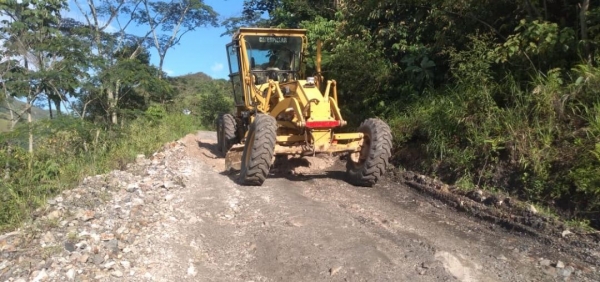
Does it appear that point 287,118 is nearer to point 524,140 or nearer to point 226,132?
point 226,132

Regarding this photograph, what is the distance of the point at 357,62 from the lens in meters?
9.72

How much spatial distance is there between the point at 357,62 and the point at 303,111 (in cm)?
355

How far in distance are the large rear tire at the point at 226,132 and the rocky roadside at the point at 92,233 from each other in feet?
8.84

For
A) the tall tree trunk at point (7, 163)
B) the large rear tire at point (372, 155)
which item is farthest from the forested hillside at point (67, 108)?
the large rear tire at point (372, 155)

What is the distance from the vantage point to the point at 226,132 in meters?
9.26

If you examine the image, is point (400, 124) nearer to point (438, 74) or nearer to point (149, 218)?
point (438, 74)

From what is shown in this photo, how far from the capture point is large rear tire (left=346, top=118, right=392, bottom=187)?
6496mm

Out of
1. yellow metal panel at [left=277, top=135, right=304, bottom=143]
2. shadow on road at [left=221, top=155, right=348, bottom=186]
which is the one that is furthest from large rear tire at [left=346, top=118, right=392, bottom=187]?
yellow metal panel at [left=277, top=135, right=304, bottom=143]

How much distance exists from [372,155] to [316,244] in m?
2.42

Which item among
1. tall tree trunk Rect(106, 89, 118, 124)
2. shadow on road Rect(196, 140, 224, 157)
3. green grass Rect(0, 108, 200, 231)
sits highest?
tall tree trunk Rect(106, 89, 118, 124)

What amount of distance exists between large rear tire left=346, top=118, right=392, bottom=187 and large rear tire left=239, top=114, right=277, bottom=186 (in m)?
1.30

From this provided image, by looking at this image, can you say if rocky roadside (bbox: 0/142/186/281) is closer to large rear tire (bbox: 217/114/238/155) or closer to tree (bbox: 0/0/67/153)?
large rear tire (bbox: 217/114/238/155)

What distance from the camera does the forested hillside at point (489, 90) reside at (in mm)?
5328

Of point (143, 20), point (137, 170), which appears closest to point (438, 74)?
point (137, 170)
